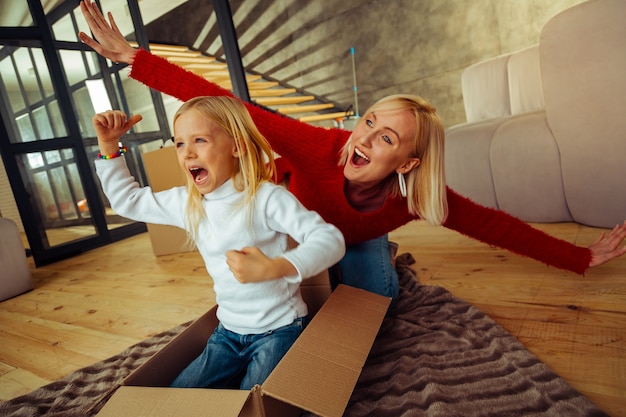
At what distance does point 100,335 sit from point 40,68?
2.52 m

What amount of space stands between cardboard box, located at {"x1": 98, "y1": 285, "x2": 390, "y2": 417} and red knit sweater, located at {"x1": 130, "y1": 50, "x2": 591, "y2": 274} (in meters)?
0.32

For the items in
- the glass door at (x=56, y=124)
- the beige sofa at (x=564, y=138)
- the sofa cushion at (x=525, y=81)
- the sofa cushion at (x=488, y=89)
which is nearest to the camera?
the beige sofa at (x=564, y=138)

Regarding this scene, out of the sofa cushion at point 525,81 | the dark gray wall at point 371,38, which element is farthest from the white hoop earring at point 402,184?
the dark gray wall at point 371,38

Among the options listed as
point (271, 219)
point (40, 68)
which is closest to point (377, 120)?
point (271, 219)

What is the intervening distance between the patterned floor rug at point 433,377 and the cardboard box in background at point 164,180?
1.29 metres

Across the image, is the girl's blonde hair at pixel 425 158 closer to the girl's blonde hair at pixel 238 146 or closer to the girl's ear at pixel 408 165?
the girl's ear at pixel 408 165

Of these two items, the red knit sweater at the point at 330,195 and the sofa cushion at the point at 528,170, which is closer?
the red knit sweater at the point at 330,195

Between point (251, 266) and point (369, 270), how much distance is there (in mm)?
654

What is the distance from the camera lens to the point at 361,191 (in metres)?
1.13

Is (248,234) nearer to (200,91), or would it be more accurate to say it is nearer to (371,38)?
(200,91)

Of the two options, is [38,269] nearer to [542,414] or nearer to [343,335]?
[343,335]

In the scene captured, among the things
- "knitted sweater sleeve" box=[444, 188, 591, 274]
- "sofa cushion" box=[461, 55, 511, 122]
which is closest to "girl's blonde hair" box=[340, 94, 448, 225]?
"knitted sweater sleeve" box=[444, 188, 591, 274]

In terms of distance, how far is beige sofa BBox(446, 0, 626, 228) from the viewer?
136 cm

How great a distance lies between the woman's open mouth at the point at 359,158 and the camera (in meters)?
1.02
